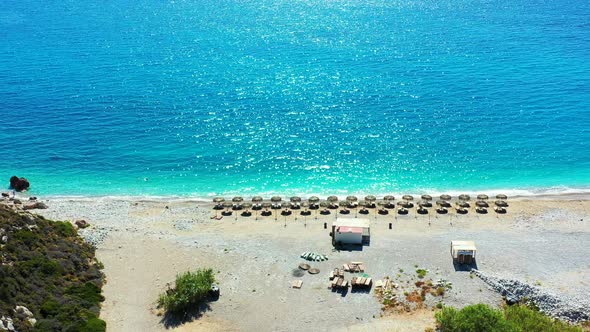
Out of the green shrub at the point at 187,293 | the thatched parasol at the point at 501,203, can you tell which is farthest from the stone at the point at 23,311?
the thatched parasol at the point at 501,203

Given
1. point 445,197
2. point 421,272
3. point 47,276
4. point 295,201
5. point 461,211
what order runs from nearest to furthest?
point 47,276 → point 421,272 → point 461,211 → point 295,201 → point 445,197

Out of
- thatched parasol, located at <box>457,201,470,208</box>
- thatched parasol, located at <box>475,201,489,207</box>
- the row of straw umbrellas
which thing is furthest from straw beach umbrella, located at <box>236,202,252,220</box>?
thatched parasol, located at <box>475,201,489,207</box>

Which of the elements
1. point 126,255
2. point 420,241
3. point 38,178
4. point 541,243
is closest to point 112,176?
point 38,178

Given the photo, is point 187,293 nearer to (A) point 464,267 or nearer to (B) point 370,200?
(A) point 464,267

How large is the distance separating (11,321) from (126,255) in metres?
18.6

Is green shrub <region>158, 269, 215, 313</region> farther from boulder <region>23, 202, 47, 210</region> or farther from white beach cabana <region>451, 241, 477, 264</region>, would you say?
boulder <region>23, 202, 47, 210</region>

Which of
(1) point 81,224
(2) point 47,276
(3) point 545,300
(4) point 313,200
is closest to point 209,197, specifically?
(4) point 313,200

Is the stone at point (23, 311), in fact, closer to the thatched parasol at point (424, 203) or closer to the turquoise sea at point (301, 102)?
the turquoise sea at point (301, 102)

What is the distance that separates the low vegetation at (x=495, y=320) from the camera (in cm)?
4916

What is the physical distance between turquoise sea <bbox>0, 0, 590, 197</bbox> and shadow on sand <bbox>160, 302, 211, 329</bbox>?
3256 centimetres

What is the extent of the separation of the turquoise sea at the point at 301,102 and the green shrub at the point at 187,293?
30.2 meters

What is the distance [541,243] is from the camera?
225 feet

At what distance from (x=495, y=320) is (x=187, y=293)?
88.5 ft

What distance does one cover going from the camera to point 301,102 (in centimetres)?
11844
